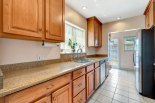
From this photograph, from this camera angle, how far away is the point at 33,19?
0.99 meters

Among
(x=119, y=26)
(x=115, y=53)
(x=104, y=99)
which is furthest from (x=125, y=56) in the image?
(x=104, y=99)

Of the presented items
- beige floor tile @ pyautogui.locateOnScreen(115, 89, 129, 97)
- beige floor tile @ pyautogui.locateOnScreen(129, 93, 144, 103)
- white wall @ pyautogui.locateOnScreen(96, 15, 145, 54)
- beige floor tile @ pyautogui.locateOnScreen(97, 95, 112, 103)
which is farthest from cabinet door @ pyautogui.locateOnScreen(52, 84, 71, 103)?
white wall @ pyautogui.locateOnScreen(96, 15, 145, 54)

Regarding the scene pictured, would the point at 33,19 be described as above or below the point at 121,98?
above

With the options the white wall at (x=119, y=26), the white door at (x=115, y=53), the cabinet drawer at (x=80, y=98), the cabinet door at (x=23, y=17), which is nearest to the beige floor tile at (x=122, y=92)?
the cabinet drawer at (x=80, y=98)

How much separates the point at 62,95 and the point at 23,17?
1.17 meters

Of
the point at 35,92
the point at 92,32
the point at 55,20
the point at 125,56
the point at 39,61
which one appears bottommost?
the point at 35,92

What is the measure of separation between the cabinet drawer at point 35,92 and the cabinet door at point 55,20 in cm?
71

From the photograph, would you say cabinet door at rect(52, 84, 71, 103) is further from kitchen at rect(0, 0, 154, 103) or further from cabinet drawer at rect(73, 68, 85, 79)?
cabinet drawer at rect(73, 68, 85, 79)

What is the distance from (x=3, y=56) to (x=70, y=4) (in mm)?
1930

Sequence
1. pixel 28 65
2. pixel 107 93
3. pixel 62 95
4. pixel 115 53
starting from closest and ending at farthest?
1. pixel 62 95
2. pixel 28 65
3. pixel 107 93
4. pixel 115 53

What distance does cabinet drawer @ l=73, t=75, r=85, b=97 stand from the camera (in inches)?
50.4

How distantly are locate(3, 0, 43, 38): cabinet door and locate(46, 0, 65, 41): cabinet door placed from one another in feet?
0.37

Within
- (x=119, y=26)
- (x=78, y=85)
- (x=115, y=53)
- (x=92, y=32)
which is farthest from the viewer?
(x=115, y=53)

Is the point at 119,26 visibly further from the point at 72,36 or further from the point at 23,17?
the point at 23,17
